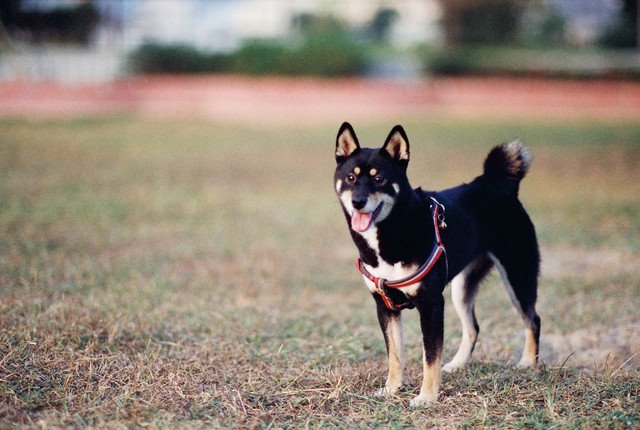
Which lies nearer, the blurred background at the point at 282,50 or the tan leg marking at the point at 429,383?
the tan leg marking at the point at 429,383

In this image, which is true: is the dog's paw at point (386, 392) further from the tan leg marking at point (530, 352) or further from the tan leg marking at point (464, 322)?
the tan leg marking at point (530, 352)

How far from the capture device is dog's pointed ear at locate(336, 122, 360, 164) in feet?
13.2

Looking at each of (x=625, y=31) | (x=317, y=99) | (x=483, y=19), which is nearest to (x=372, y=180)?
(x=317, y=99)

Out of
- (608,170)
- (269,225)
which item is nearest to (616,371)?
(269,225)

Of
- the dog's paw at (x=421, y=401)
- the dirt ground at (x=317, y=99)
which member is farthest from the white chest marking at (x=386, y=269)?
the dirt ground at (x=317, y=99)

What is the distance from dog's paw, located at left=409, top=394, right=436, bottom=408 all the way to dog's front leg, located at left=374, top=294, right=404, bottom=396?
0.18 metres

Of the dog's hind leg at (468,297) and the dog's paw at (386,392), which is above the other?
the dog's hind leg at (468,297)

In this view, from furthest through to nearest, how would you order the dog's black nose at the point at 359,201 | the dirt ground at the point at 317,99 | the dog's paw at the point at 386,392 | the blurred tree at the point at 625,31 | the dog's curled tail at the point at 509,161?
the blurred tree at the point at 625,31
the dirt ground at the point at 317,99
the dog's curled tail at the point at 509,161
the dog's paw at the point at 386,392
the dog's black nose at the point at 359,201

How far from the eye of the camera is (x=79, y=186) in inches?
455

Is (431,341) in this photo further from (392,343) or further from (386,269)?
(386,269)

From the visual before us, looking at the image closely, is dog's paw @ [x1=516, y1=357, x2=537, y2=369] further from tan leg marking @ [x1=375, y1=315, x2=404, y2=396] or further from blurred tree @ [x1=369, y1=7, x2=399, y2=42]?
blurred tree @ [x1=369, y1=7, x2=399, y2=42]

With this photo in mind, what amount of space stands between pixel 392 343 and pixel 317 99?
Result: 1791cm

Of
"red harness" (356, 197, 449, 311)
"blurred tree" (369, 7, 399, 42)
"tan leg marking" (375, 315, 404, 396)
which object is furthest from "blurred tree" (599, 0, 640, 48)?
"tan leg marking" (375, 315, 404, 396)

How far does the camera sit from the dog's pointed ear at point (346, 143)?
4020mm
